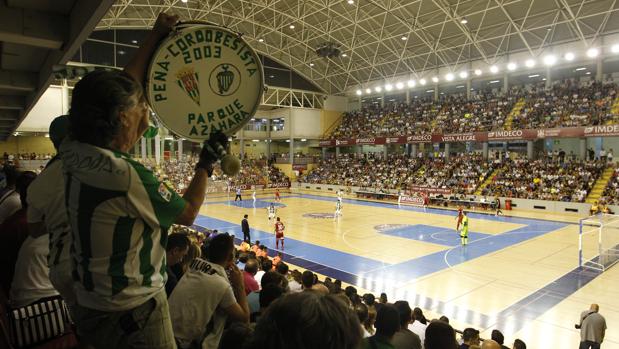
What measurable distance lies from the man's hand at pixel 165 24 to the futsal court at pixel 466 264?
8.87 m

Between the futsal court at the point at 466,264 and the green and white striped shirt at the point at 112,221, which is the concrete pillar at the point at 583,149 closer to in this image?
the futsal court at the point at 466,264

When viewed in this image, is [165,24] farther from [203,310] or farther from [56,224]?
[203,310]

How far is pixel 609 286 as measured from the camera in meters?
11.6

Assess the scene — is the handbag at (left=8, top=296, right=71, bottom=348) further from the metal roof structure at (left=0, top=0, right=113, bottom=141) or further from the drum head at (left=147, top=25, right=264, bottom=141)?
the metal roof structure at (left=0, top=0, right=113, bottom=141)

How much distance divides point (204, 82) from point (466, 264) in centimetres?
1399

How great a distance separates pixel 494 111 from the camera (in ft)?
119

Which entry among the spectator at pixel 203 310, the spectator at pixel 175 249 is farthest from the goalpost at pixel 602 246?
the spectator at pixel 203 310

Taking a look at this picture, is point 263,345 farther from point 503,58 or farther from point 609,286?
point 503,58

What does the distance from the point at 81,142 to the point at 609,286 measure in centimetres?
1430

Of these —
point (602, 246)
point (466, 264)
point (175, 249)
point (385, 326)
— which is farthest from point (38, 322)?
point (602, 246)

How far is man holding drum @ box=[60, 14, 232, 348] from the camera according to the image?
1.66m

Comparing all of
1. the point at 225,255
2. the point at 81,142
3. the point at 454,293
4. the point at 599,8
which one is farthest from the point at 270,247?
the point at 599,8

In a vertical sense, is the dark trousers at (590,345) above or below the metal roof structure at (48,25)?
below

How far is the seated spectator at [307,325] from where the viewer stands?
1203 mm
